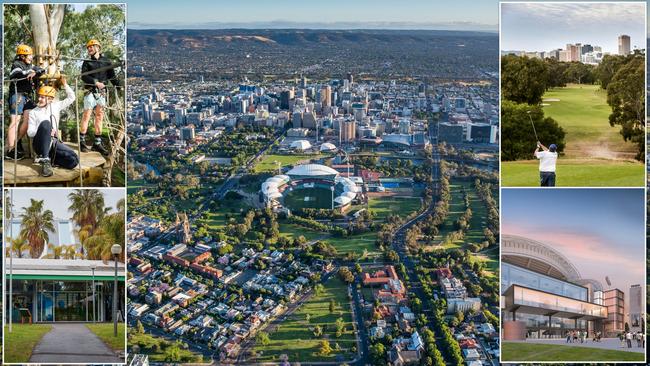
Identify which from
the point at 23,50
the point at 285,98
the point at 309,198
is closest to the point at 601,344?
the point at 309,198

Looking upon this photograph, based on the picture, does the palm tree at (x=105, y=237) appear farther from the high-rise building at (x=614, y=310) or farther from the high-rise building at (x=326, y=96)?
the high-rise building at (x=614, y=310)

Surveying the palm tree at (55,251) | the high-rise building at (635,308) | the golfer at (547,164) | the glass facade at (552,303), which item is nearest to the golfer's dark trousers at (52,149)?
the palm tree at (55,251)

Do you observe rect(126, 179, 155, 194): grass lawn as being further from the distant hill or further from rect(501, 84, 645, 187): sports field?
rect(501, 84, 645, 187): sports field

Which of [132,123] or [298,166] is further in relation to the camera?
[298,166]

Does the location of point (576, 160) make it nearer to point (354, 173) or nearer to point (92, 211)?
point (354, 173)

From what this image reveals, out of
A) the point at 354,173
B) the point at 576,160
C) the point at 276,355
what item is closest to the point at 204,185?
the point at 354,173

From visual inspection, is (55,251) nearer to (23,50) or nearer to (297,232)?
(23,50)

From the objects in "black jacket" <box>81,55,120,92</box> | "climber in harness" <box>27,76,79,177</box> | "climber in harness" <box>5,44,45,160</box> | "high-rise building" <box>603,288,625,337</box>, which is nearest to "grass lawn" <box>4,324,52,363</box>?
"climber in harness" <box>27,76,79,177</box>
